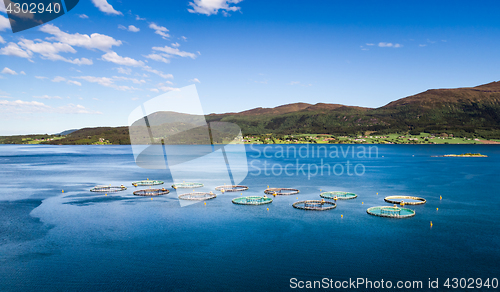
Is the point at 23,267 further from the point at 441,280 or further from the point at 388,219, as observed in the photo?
the point at 388,219

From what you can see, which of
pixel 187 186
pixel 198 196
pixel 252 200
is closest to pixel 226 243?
pixel 252 200

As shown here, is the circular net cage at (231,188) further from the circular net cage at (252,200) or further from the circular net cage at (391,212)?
the circular net cage at (391,212)

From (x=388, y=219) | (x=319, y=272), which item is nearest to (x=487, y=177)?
(x=388, y=219)

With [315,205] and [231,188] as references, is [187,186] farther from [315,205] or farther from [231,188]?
[315,205]

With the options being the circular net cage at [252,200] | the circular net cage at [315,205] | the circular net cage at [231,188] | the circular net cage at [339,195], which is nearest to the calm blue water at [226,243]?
the circular net cage at [315,205]

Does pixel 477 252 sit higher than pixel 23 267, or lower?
lower

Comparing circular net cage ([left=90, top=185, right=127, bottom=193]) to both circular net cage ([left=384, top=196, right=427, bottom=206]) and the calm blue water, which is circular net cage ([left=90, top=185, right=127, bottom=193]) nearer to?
the calm blue water
